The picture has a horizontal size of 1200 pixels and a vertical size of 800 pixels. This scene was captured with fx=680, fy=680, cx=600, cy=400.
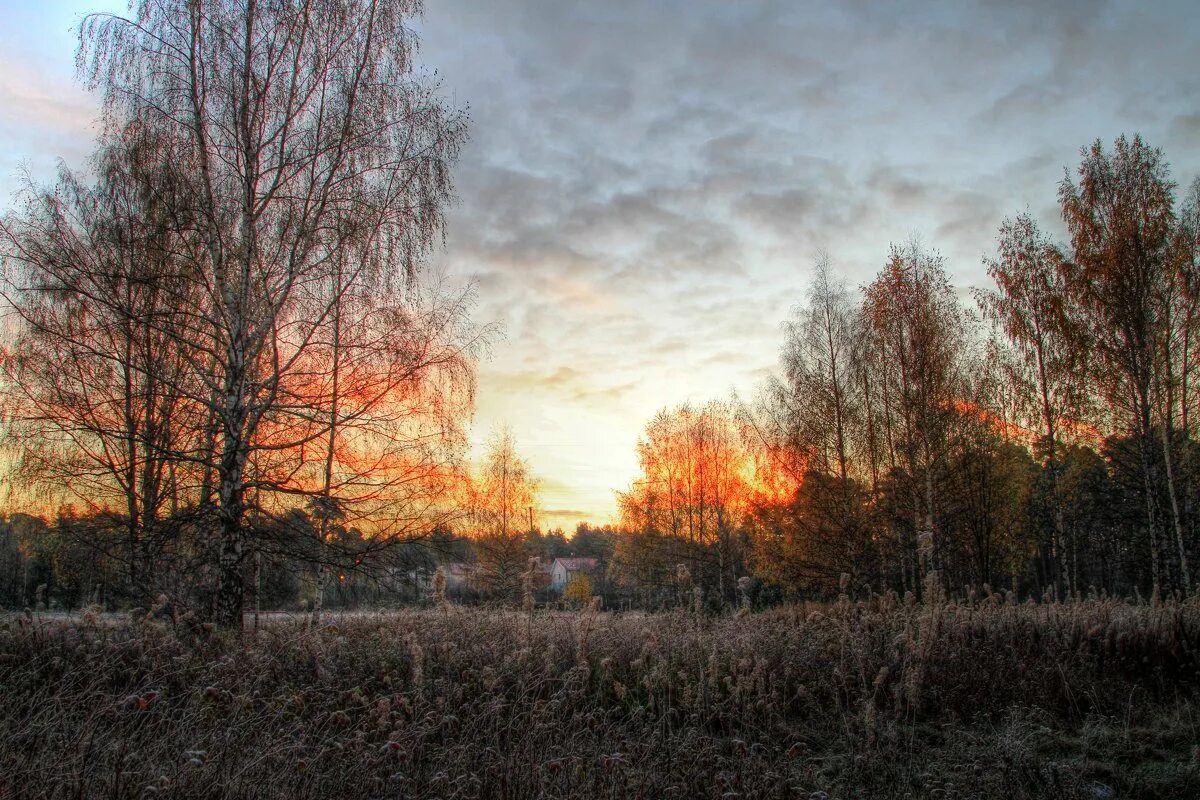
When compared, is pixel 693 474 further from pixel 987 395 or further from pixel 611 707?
pixel 611 707

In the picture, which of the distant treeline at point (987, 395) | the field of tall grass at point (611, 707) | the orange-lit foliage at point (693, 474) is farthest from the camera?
the orange-lit foliage at point (693, 474)

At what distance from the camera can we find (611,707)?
20.1ft

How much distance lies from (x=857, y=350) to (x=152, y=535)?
16.3m

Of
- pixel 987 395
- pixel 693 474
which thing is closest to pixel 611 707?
pixel 987 395

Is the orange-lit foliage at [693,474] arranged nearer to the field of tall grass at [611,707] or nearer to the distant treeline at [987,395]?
the distant treeline at [987,395]

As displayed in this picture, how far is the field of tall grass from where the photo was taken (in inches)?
140

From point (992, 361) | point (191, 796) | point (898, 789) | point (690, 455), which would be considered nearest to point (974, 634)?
point (898, 789)

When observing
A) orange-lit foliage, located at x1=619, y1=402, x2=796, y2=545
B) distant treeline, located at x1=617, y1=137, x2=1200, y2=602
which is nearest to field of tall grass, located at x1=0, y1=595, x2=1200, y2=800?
distant treeline, located at x1=617, y1=137, x2=1200, y2=602

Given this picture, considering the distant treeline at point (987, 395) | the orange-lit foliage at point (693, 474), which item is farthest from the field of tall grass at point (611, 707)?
the orange-lit foliage at point (693, 474)

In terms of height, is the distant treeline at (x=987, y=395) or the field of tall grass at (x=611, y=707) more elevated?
the distant treeline at (x=987, y=395)

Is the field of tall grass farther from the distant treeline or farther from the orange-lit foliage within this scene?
the orange-lit foliage

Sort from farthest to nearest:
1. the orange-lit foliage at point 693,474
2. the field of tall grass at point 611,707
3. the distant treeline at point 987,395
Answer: the orange-lit foliage at point 693,474, the distant treeline at point 987,395, the field of tall grass at point 611,707

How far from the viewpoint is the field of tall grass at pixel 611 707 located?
11.7 feet

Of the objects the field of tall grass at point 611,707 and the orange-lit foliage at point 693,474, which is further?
the orange-lit foliage at point 693,474
